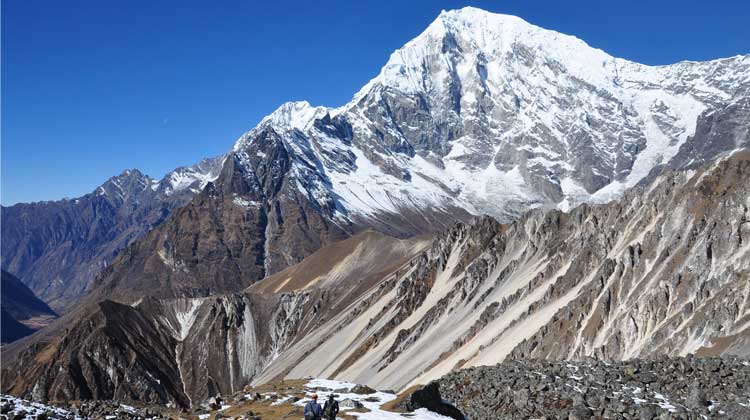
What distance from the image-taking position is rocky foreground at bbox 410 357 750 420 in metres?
43.7

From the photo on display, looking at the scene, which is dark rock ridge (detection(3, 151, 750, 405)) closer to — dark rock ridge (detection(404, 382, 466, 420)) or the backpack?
dark rock ridge (detection(404, 382, 466, 420))

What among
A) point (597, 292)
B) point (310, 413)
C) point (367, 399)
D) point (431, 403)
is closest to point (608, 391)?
point (431, 403)

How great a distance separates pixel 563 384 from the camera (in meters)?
48.0

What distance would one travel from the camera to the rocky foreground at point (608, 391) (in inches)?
1721

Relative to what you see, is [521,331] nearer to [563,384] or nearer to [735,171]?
[735,171]

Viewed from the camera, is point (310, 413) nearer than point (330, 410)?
Yes

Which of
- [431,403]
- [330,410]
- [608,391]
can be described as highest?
[330,410]

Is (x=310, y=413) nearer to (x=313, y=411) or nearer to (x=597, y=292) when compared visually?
(x=313, y=411)

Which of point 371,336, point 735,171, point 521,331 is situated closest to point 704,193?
point 735,171

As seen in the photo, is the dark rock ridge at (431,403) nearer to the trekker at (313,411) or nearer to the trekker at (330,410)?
the trekker at (330,410)

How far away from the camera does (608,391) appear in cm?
A: 4653

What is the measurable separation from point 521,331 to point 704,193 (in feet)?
142

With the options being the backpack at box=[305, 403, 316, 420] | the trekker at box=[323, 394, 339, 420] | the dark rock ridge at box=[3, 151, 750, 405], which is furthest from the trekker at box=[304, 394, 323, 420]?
the dark rock ridge at box=[3, 151, 750, 405]

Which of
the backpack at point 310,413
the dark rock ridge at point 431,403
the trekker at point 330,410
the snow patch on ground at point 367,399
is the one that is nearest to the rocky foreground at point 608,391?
the dark rock ridge at point 431,403
